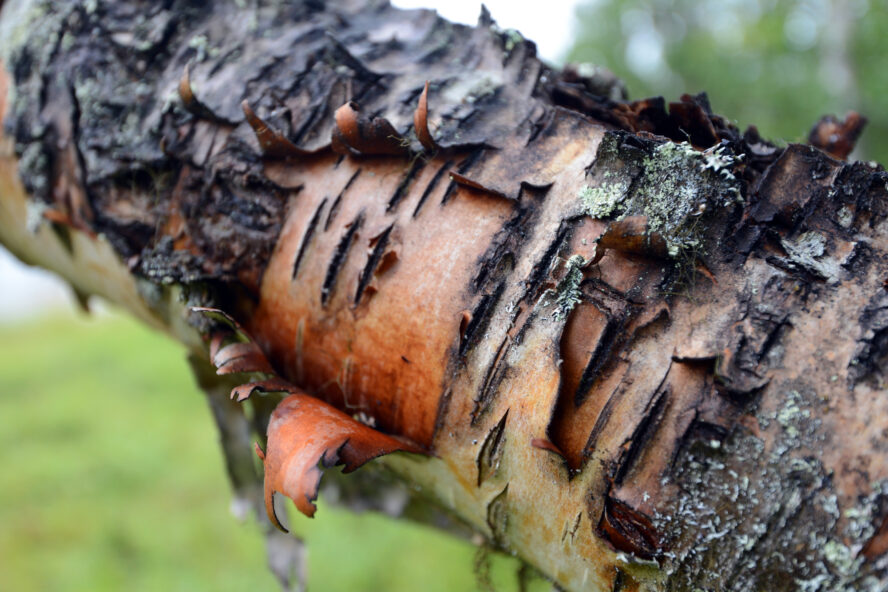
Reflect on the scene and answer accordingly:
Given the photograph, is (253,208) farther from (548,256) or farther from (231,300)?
(548,256)

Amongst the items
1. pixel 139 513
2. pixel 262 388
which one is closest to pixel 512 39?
pixel 262 388

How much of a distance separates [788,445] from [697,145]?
0.23 m

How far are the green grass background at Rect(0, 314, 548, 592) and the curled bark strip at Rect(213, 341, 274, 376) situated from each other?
37.1 inches

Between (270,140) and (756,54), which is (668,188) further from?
(756,54)

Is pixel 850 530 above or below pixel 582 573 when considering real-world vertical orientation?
above

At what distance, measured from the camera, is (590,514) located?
1.28ft

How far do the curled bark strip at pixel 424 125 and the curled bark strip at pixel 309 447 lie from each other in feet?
0.70

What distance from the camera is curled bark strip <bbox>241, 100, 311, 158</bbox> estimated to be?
512mm

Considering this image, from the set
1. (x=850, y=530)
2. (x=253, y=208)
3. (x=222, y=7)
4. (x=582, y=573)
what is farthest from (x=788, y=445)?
(x=222, y=7)

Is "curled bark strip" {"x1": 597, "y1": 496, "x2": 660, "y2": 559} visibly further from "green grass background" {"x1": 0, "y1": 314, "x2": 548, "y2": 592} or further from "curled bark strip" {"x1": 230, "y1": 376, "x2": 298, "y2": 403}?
"green grass background" {"x1": 0, "y1": 314, "x2": 548, "y2": 592}

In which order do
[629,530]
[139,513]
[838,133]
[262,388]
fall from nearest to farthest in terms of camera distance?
1. [629,530]
2. [262,388]
3. [838,133]
4. [139,513]

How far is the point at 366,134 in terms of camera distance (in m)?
0.49

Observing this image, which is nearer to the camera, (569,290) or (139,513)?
(569,290)

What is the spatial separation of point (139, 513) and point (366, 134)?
1907mm
